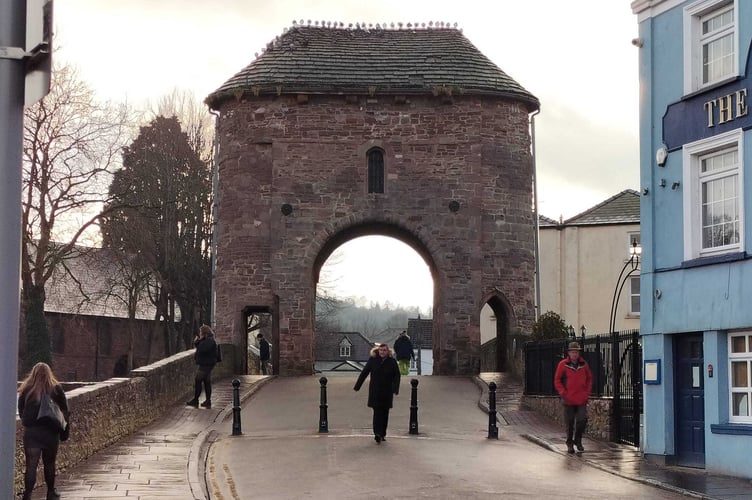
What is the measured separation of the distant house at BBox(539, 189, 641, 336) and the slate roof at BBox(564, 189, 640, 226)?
1.6 inches

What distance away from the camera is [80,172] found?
4106cm

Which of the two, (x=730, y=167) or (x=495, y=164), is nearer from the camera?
(x=730, y=167)

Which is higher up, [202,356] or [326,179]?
[326,179]

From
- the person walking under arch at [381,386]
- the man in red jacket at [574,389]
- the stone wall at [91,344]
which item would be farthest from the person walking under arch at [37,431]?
the stone wall at [91,344]

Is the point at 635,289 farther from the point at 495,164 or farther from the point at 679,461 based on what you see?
the point at 679,461

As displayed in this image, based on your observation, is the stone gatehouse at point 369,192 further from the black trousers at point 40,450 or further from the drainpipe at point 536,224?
the black trousers at point 40,450

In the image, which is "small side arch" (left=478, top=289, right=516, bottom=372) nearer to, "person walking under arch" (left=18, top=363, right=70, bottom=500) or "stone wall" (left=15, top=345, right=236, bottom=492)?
"stone wall" (left=15, top=345, right=236, bottom=492)

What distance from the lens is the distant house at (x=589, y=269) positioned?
156 ft

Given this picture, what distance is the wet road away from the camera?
14.2m

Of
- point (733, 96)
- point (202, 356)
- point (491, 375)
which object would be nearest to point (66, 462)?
point (202, 356)

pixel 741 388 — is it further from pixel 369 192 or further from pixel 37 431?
pixel 369 192

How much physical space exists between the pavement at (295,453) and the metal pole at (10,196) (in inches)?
344

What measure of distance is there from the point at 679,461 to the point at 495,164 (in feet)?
67.4

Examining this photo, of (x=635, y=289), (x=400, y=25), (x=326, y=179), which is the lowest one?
(x=635, y=289)
